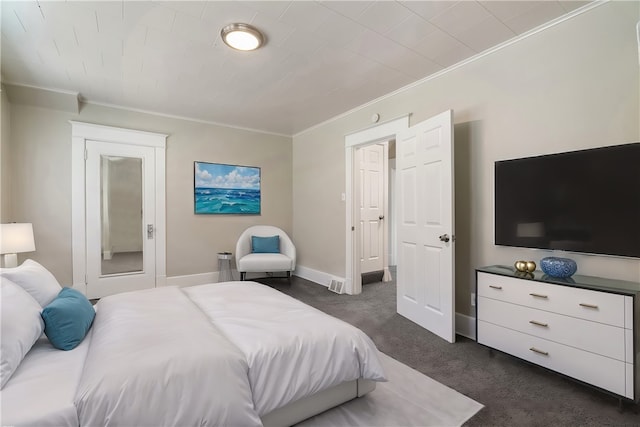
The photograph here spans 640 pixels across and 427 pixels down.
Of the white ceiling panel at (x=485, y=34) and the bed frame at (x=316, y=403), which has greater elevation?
the white ceiling panel at (x=485, y=34)

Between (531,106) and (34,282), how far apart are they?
3.61m

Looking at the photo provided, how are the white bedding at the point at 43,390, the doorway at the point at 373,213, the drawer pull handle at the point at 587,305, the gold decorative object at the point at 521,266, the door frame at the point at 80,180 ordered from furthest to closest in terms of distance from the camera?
the doorway at the point at 373,213 → the door frame at the point at 80,180 → the gold decorative object at the point at 521,266 → the drawer pull handle at the point at 587,305 → the white bedding at the point at 43,390

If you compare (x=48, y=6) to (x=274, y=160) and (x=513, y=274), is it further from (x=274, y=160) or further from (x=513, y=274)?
(x=513, y=274)

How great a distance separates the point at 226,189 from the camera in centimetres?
482

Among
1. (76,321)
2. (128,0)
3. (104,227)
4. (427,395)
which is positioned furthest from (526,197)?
(104,227)

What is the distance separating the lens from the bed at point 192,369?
3.51 ft

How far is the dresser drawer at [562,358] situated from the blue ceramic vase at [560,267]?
0.46 m

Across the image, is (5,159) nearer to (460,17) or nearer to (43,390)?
(43,390)

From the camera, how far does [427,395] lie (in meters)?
1.86

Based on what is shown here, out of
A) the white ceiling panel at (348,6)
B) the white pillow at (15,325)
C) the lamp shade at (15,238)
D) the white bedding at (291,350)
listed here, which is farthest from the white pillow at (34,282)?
the white ceiling panel at (348,6)

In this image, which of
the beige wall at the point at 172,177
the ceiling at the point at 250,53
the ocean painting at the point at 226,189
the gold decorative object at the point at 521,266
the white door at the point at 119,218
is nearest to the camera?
the ceiling at the point at 250,53

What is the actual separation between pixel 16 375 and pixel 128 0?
88.2 inches

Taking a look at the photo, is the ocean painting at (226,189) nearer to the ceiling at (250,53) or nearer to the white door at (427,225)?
the ceiling at (250,53)

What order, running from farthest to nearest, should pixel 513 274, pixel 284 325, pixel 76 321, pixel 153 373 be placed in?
pixel 513 274, pixel 284 325, pixel 76 321, pixel 153 373
